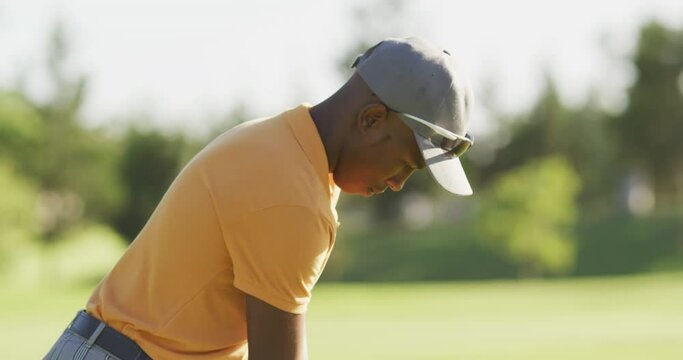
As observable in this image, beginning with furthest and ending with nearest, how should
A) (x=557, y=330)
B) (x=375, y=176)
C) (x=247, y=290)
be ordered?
(x=557, y=330)
(x=375, y=176)
(x=247, y=290)

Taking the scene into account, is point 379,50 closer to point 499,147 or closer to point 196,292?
point 196,292

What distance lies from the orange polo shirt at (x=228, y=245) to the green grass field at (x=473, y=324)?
33.8ft

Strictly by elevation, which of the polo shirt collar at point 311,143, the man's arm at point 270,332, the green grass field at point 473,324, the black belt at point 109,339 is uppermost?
the polo shirt collar at point 311,143

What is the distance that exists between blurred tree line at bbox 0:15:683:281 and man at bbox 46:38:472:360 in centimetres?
4537

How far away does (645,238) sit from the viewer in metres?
55.7

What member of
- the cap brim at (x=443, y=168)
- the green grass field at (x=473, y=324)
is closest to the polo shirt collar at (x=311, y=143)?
the cap brim at (x=443, y=168)

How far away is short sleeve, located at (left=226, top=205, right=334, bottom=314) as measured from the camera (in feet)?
9.04

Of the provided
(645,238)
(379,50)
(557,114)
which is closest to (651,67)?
(557,114)

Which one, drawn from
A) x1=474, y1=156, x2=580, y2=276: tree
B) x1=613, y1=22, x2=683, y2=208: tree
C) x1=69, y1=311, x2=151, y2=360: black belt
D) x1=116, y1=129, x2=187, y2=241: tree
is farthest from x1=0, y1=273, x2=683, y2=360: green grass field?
x1=613, y1=22, x2=683, y2=208: tree

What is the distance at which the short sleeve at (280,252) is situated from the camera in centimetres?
275

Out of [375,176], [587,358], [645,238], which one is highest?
[375,176]

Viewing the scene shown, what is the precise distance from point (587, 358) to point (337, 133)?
37.1 ft

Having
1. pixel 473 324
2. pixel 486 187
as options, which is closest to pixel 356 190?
pixel 473 324

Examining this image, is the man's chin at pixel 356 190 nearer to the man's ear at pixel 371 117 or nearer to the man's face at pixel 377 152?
the man's face at pixel 377 152
